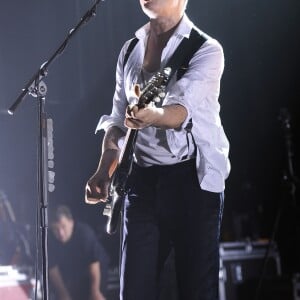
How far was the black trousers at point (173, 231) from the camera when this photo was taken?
6.88ft

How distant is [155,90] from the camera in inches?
75.0

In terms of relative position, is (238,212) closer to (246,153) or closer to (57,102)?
(246,153)

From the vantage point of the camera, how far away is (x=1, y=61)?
4102 millimetres

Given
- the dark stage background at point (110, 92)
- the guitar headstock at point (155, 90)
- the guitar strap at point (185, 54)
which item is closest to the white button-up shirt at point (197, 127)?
the guitar strap at point (185, 54)

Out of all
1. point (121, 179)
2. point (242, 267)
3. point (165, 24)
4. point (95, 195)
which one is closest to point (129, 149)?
point (121, 179)

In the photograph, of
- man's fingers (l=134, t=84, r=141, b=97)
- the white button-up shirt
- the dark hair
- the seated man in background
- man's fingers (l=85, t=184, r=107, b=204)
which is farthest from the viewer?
the dark hair

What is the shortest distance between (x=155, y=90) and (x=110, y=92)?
2.68 metres

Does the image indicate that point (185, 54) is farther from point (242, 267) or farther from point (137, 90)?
point (242, 267)

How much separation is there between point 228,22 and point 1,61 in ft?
5.25

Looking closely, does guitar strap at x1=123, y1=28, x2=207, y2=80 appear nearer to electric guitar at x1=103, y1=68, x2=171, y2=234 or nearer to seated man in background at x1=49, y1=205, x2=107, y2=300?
electric guitar at x1=103, y1=68, x2=171, y2=234

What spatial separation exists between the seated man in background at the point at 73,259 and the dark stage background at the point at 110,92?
185mm

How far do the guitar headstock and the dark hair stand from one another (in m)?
2.85

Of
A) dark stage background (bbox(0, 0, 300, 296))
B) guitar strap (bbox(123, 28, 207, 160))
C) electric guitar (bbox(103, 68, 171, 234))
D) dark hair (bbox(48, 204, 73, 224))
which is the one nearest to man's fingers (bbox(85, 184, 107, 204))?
electric guitar (bbox(103, 68, 171, 234))

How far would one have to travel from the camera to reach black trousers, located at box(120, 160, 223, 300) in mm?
2098
